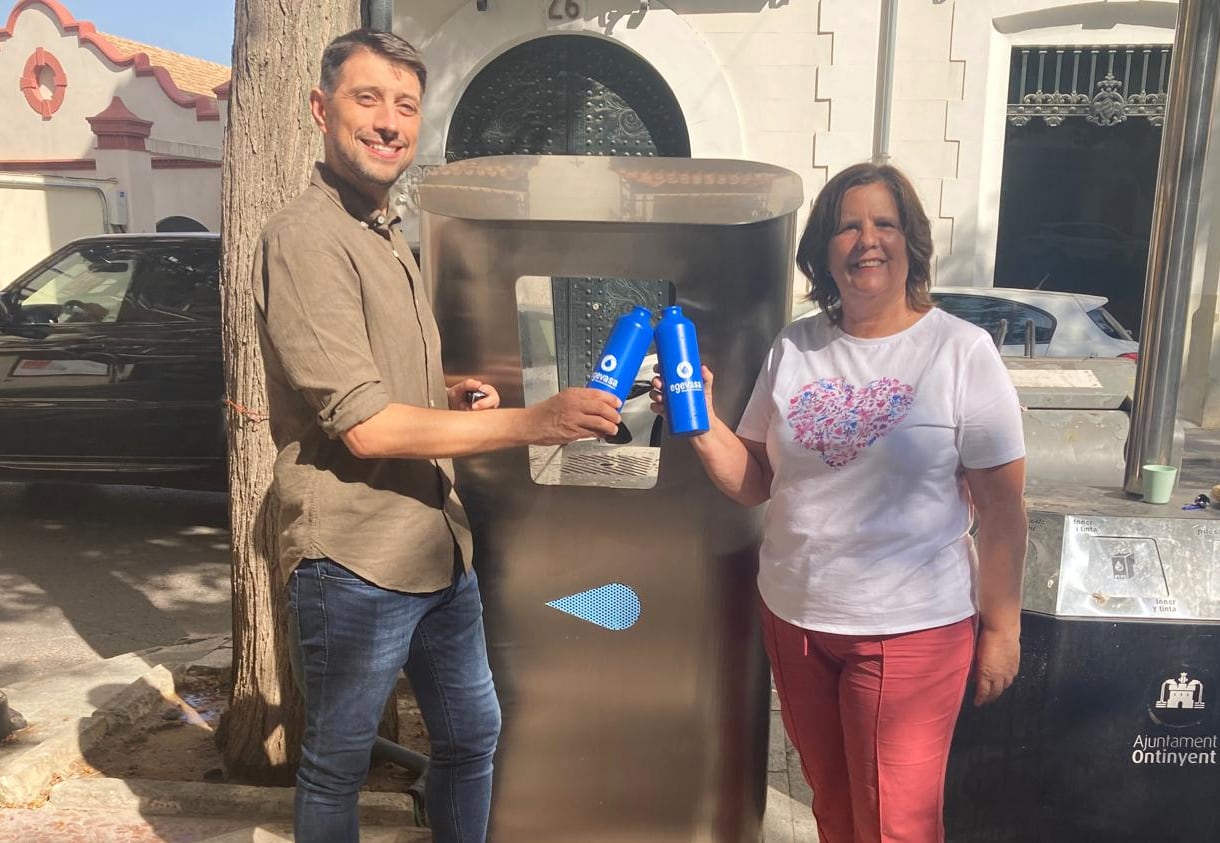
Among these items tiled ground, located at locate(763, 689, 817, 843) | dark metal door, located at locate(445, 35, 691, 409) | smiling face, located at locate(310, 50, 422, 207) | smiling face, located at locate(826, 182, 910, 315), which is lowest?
tiled ground, located at locate(763, 689, 817, 843)

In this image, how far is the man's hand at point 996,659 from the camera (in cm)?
209

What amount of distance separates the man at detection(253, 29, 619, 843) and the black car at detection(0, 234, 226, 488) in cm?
448

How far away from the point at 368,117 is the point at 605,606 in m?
1.17

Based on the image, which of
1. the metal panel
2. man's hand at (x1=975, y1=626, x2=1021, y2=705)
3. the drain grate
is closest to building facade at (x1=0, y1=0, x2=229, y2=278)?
the drain grate

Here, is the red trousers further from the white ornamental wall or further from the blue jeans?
the white ornamental wall

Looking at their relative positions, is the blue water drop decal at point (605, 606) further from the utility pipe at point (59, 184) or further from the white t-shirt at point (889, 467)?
the utility pipe at point (59, 184)

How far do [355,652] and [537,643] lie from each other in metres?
0.58

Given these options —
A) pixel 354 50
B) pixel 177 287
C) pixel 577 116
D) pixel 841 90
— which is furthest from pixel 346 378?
pixel 577 116

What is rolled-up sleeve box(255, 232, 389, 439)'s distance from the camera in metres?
1.75

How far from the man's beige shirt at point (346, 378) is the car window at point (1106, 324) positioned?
18.6ft

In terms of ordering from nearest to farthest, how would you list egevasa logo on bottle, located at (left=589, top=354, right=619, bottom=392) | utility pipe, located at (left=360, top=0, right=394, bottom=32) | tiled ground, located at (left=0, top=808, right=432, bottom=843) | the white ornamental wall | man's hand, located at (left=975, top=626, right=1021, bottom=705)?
egevasa logo on bottle, located at (left=589, top=354, right=619, bottom=392), man's hand, located at (left=975, top=626, right=1021, bottom=705), tiled ground, located at (left=0, top=808, right=432, bottom=843), utility pipe, located at (left=360, top=0, right=394, bottom=32), the white ornamental wall

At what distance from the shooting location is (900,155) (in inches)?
347

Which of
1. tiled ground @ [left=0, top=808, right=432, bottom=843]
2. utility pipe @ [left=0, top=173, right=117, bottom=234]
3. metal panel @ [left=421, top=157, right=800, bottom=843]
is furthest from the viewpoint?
utility pipe @ [left=0, top=173, right=117, bottom=234]

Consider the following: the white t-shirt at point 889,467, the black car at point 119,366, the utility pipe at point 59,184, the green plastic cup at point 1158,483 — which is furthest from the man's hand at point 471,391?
the utility pipe at point 59,184
